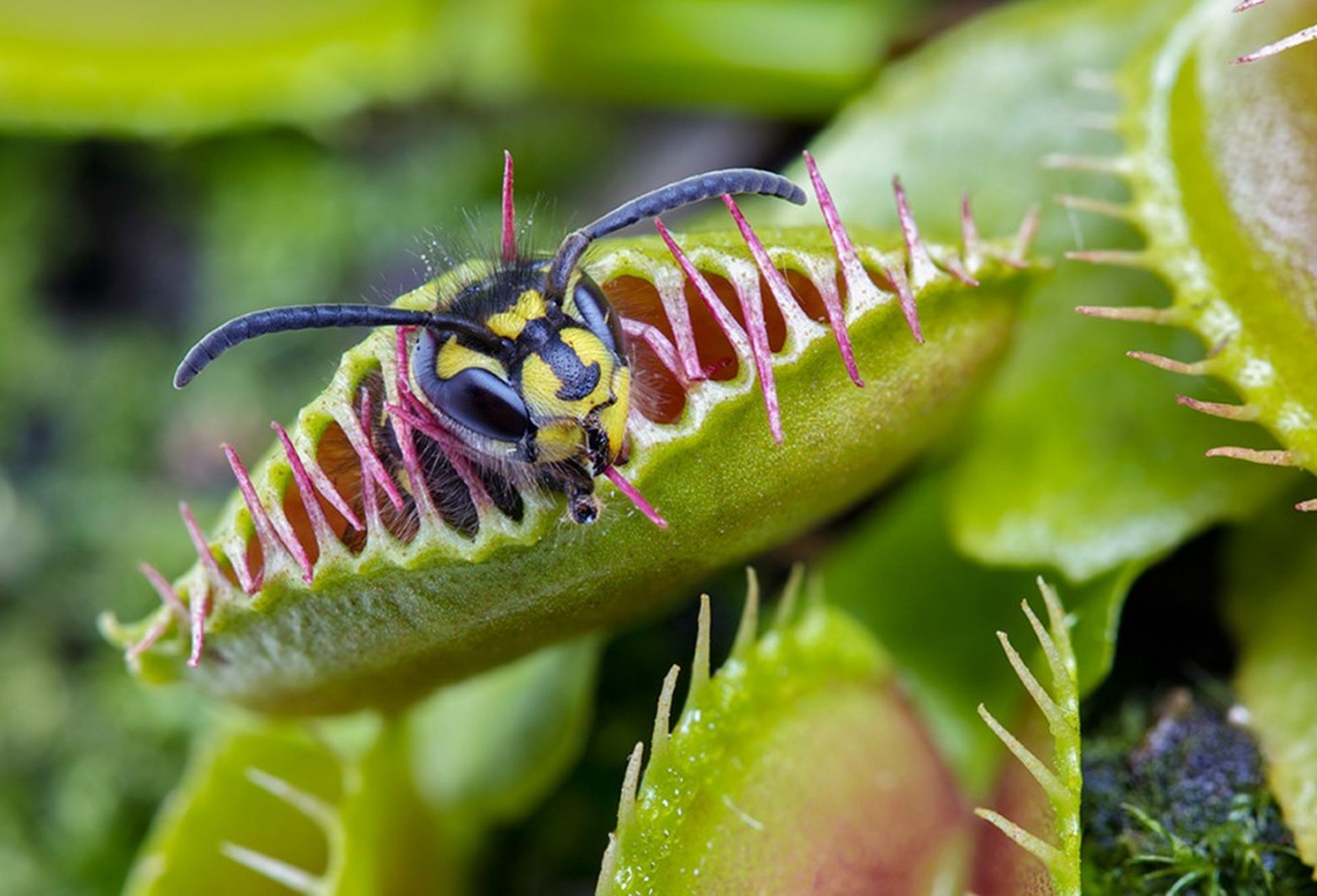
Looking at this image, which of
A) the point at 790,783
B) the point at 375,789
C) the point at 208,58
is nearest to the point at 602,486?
the point at 790,783

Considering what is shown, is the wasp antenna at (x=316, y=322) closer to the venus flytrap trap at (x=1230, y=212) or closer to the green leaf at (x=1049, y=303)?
the venus flytrap trap at (x=1230, y=212)

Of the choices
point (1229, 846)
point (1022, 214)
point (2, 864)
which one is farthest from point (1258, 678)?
point (2, 864)

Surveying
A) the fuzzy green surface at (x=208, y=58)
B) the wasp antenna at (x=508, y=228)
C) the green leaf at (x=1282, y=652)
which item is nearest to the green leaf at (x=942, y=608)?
the green leaf at (x=1282, y=652)

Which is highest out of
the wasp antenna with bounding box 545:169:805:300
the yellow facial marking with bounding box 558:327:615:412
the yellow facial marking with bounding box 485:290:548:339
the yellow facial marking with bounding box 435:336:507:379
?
the wasp antenna with bounding box 545:169:805:300

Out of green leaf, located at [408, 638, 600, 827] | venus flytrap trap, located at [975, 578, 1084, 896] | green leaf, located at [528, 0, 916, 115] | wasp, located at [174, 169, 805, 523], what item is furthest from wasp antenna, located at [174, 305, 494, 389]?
green leaf, located at [528, 0, 916, 115]

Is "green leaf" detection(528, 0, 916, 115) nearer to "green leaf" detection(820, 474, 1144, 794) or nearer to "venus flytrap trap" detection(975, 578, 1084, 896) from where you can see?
"green leaf" detection(820, 474, 1144, 794)

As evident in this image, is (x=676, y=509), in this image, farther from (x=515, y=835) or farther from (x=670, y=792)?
(x=515, y=835)
